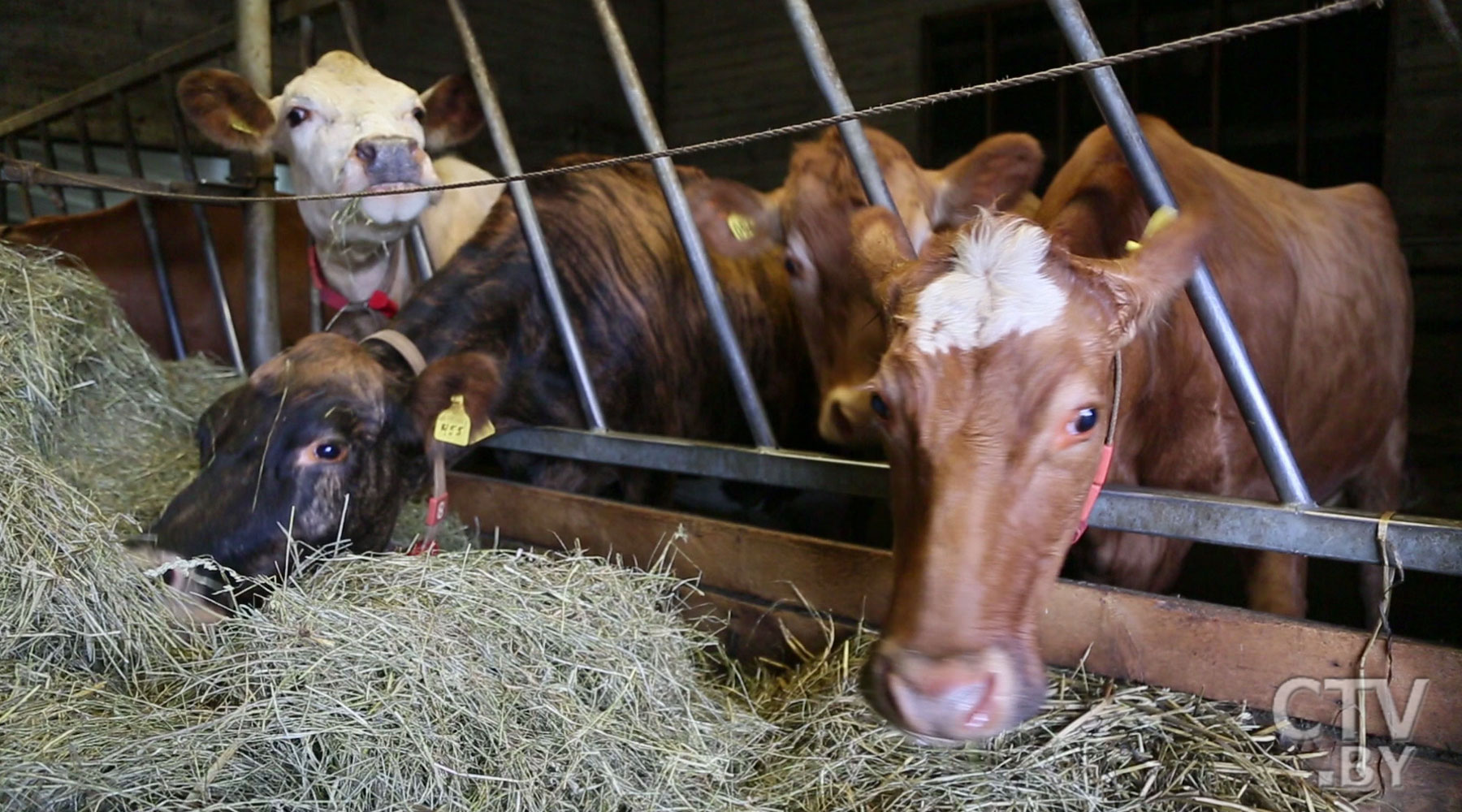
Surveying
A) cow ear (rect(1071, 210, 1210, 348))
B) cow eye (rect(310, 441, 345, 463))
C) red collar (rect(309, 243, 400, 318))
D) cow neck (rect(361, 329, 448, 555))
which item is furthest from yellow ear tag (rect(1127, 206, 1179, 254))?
red collar (rect(309, 243, 400, 318))

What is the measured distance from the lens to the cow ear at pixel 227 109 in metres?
3.92

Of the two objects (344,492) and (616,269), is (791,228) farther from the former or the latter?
(344,492)

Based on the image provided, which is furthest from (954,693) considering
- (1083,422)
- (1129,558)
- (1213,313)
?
(1129,558)

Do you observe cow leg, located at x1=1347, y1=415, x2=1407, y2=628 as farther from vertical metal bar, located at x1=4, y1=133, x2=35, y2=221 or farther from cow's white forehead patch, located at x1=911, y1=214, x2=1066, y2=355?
vertical metal bar, located at x1=4, y1=133, x2=35, y2=221

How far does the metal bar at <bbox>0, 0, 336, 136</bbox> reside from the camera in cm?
441

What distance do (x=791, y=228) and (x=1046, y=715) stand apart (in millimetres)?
1606

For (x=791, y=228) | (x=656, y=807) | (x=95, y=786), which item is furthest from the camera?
(x=791, y=228)

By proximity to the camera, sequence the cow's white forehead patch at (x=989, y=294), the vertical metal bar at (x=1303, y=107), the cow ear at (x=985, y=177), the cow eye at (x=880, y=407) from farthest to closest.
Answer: the vertical metal bar at (x=1303, y=107) → the cow ear at (x=985, y=177) → the cow eye at (x=880, y=407) → the cow's white forehead patch at (x=989, y=294)

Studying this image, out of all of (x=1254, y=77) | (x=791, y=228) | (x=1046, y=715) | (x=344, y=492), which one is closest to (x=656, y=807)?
(x=1046, y=715)

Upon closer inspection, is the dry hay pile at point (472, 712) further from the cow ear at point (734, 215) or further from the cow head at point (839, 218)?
the cow ear at point (734, 215)

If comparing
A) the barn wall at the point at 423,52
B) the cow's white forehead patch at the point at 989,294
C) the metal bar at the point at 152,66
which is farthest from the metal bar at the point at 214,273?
the cow's white forehead patch at the point at 989,294

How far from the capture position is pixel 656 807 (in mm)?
1952

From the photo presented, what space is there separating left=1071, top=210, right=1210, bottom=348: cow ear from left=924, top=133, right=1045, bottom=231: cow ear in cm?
127

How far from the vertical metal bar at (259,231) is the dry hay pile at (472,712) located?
1.54 meters
